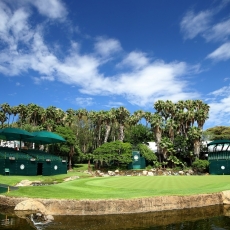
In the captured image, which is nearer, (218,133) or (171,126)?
(171,126)

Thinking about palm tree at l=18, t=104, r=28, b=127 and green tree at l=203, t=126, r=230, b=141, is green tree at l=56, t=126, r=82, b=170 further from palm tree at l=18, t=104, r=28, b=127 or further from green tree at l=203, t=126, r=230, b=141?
green tree at l=203, t=126, r=230, b=141

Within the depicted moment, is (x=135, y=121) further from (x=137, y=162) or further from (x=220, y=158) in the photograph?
(x=220, y=158)

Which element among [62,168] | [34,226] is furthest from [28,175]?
[34,226]

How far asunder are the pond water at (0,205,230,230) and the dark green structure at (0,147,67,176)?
18.8m

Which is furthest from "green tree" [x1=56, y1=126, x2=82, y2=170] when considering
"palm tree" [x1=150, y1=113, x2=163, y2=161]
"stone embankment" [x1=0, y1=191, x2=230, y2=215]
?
"stone embankment" [x1=0, y1=191, x2=230, y2=215]

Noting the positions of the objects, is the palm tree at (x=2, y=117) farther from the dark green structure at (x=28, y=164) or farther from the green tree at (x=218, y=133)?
the green tree at (x=218, y=133)

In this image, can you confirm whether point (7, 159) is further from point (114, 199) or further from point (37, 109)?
point (37, 109)

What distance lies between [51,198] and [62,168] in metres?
27.0

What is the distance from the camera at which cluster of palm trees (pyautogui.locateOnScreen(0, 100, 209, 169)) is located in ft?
189

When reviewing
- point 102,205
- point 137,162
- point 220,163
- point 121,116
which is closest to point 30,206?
point 102,205

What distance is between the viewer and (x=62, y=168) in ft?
143

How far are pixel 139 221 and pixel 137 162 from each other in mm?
41462

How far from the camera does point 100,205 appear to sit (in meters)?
16.8

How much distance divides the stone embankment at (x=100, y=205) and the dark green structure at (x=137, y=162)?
37.6 m
